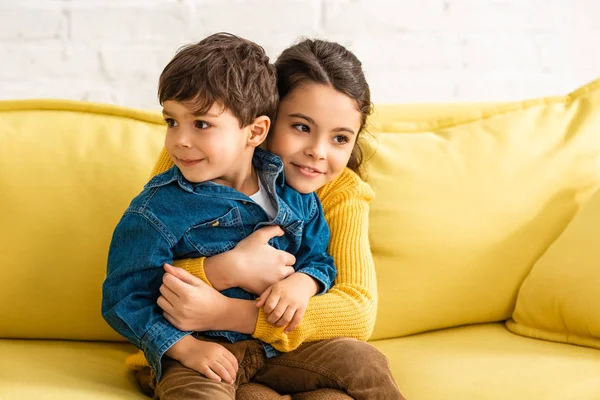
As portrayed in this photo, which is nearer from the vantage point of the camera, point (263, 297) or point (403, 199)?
point (263, 297)

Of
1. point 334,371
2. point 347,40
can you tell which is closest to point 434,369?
point 334,371

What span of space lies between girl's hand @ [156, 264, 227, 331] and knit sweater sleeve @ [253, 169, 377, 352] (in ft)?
0.26

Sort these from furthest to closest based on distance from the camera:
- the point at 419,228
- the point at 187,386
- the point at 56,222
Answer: the point at 419,228 < the point at 56,222 < the point at 187,386

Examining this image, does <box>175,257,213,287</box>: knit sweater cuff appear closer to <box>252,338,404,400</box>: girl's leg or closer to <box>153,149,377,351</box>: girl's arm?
<box>153,149,377,351</box>: girl's arm

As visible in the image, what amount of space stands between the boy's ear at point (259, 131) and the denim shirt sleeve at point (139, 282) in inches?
8.8

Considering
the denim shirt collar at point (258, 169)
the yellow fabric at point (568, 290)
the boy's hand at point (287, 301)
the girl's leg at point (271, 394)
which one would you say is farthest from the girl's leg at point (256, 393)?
the yellow fabric at point (568, 290)

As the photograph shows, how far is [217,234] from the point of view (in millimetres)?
1431

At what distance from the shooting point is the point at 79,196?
1.63 m

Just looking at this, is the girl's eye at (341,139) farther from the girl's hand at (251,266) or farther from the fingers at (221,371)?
the fingers at (221,371)

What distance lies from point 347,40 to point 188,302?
43.7 inches

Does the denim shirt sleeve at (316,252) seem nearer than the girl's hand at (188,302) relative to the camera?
No

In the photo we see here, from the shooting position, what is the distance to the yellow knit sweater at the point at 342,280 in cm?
142

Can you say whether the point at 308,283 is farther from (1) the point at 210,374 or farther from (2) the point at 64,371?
(2) the point at 64,371

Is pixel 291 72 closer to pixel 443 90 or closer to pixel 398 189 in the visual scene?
pixel 398 189
